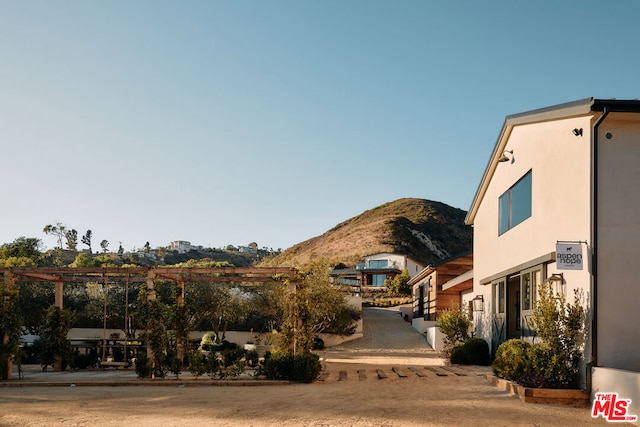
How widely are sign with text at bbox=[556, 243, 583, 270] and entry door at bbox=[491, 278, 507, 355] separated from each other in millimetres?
6030

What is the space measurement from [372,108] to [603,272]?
1460cm

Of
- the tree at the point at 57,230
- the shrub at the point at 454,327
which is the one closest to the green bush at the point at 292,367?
the shrub at the point at 454,327

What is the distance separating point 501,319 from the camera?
16422mm

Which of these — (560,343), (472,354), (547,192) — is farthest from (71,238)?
(560,343)

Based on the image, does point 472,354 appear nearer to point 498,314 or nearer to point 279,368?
point 498,314

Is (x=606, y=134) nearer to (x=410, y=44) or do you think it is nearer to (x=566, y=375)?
(x=566, y=375)

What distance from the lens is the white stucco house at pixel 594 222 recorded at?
9.66 m

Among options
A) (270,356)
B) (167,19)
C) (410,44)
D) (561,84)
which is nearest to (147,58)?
(167,19)

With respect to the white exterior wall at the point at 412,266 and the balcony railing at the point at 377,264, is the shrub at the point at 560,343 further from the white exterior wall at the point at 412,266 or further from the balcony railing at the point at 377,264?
the white exterior wall at the point at 412,266

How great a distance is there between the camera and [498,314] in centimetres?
1678

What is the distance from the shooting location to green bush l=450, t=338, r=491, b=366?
17375mm

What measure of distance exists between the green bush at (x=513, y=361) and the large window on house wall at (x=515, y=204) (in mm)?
3133

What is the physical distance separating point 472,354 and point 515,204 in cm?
485

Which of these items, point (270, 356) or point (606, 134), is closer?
point (606, 134)
